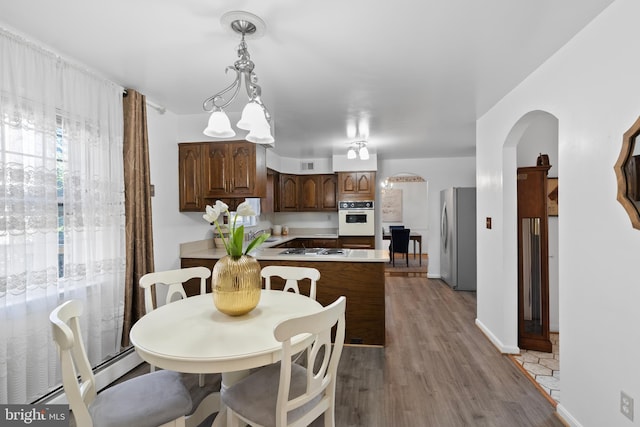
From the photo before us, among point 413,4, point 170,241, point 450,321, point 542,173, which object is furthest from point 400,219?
point 413,4

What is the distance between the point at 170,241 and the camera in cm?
332

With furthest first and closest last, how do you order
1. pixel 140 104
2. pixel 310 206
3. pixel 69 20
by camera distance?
pixel 310 206, pixel 140 104, pixel 69 20

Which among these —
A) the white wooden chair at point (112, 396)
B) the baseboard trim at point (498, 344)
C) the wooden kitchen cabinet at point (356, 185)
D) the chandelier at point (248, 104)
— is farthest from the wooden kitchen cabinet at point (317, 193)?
the white wooden chair at point (112, 396)

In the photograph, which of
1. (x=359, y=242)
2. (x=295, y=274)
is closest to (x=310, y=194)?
(x=359, y=242)

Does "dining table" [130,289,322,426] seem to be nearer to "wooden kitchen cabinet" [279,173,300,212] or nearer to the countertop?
the countertop

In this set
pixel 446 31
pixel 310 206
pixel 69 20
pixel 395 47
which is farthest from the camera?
pixel 310 206

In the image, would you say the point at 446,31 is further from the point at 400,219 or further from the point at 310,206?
the point at 400,219

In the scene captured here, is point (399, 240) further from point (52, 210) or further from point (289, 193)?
point (52, 210)

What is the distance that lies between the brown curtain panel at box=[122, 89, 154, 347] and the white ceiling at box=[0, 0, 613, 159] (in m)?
0.25

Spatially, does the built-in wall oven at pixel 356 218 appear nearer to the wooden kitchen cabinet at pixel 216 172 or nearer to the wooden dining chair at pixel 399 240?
the wooden dining chair at pixel 399 240

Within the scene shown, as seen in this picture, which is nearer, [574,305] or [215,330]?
[215,330]

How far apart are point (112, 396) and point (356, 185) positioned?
15.4 ft

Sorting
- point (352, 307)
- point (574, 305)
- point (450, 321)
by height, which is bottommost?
point (450, 321)

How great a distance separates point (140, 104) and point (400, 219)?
343 inches
